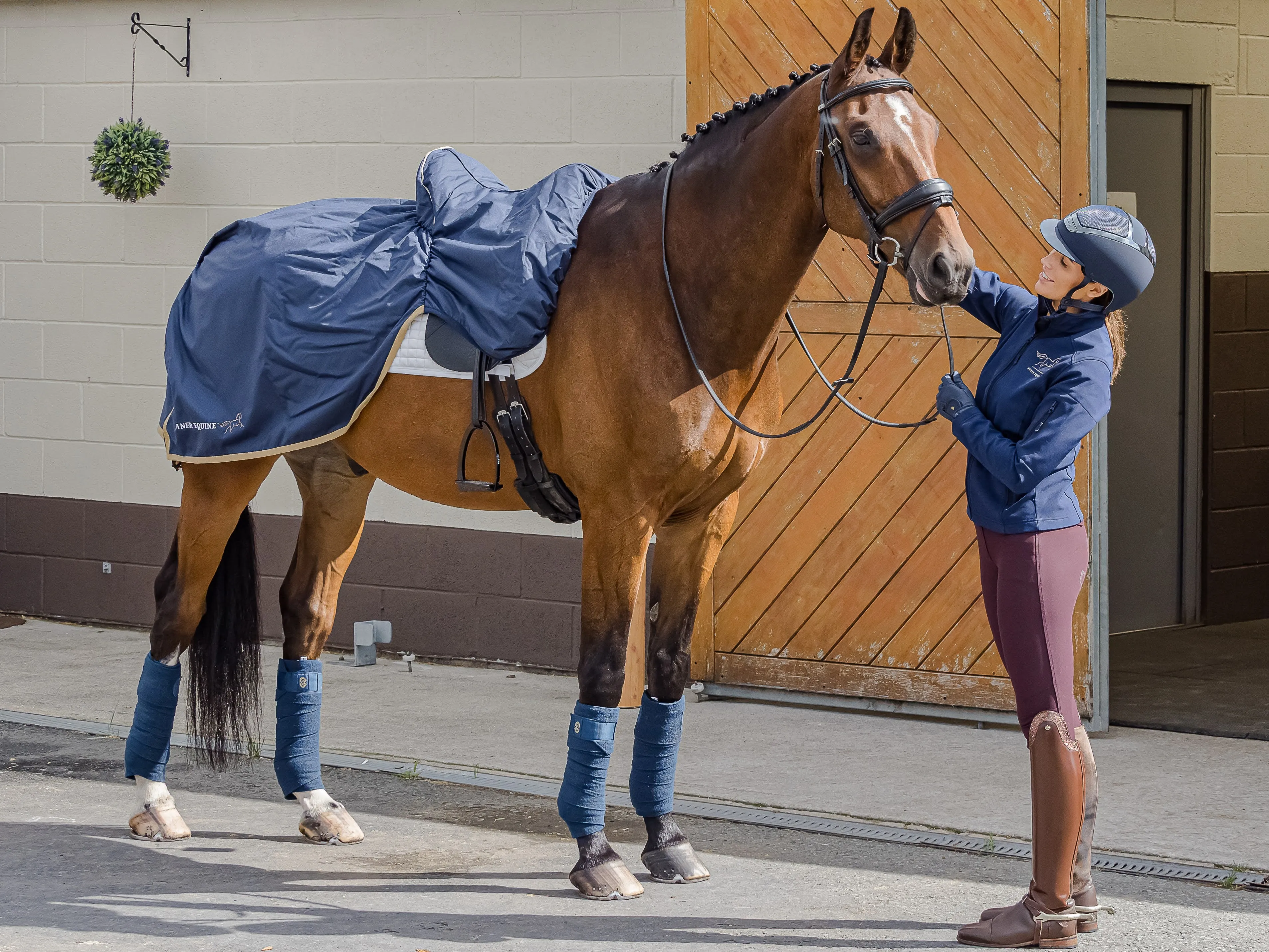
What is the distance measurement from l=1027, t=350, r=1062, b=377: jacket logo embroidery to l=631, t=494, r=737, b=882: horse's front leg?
0.88 meters

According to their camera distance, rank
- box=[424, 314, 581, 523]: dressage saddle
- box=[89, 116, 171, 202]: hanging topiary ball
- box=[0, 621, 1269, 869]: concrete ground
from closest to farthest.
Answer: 1. box=[424, 314, 581, 523]: dressage saddle
2. box=[0, 621, 1269, 869]: concrete ground
3. box=[89, 116, 171, 202]: hanging topiary ball

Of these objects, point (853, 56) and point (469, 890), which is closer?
point (853, 56)

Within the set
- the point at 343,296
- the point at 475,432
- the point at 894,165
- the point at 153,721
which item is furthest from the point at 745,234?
the point at 153,721

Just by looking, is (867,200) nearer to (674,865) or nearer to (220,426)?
(674,865)

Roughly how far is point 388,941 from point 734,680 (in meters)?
2.71

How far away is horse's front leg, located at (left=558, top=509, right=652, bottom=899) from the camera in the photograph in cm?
387

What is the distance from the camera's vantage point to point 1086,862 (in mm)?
3660

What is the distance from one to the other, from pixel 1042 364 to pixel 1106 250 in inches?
10.9

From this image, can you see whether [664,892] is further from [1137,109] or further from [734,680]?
[1137,109]

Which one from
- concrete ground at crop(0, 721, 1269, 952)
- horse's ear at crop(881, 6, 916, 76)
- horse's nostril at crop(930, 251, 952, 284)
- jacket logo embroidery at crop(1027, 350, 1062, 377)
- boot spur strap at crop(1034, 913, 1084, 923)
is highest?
horse's ear at crop(881, 6, 916, 76)

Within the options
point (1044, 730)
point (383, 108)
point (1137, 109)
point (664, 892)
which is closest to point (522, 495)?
point (664, 892)

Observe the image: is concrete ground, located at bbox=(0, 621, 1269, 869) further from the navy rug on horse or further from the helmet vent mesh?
the helmet vent mesh

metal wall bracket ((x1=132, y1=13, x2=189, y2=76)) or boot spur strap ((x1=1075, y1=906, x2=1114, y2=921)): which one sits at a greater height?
metal wall bracket ((x1=132, y1=13, x2=189, y2=76))

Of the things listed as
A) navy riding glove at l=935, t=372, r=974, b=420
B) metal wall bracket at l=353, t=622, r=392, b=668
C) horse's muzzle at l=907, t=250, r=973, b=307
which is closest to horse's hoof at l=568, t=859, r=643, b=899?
navy riding glove at l=935, t=372, r=974, b=420
